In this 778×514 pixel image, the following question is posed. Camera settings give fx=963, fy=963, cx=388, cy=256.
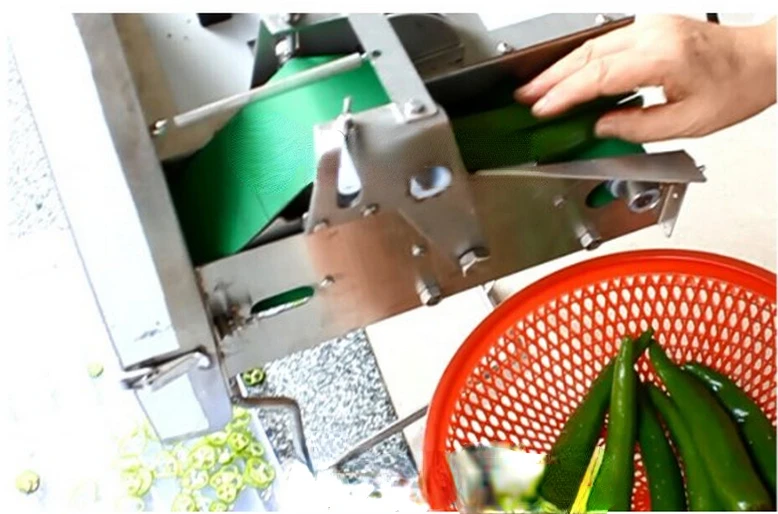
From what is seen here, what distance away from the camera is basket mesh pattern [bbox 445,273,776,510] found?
0.90m

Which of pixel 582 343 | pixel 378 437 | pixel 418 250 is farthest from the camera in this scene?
pixel 378 437

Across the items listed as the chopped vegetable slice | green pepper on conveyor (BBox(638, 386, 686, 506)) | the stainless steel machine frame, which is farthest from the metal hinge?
the chopped vegetable slice

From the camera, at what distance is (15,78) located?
1486 mm

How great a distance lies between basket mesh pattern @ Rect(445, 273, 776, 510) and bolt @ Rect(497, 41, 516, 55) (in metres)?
0.27

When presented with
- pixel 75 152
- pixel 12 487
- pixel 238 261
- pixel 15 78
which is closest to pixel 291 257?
pixel 238 261

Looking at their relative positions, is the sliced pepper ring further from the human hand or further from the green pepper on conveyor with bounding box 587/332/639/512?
the human hand

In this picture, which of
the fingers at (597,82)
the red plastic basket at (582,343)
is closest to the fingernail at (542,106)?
the fingers at (597,82)

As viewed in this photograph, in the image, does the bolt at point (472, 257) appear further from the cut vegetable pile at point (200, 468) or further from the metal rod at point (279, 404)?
the cut vegetable pile at point (200, 468)

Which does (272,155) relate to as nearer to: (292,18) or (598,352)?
→ (292,18)

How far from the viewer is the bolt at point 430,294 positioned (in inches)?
30.4

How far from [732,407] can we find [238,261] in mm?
498

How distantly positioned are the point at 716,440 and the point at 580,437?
12 cm

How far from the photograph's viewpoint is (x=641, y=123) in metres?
0.74

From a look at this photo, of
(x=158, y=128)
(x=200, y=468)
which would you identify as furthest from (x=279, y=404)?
(x=200, y=468)
